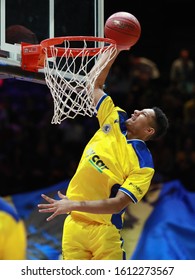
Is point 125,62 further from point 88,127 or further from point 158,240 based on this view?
point 158,240

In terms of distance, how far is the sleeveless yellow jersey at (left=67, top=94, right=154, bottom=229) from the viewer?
4410mm

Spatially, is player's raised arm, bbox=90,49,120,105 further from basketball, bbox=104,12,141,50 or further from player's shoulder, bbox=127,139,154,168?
player's shoulder, bbox=127,139,154,168

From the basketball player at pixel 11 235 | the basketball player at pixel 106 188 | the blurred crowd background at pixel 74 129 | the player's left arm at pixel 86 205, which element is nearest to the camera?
the player's left arm at pixel 86 205

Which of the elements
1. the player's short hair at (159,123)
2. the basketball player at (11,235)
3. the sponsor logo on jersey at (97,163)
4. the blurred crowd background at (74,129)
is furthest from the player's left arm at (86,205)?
the blurred crowd background at (74,129)

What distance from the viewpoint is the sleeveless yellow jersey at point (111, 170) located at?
441 centimetres

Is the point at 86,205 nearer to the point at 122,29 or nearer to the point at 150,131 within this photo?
the point at 150,131

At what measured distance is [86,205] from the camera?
4.23 metres

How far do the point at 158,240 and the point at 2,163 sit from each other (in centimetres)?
266

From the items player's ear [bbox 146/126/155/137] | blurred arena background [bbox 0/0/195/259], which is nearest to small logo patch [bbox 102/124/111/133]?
player's ear [bbox 146/126/155/137]

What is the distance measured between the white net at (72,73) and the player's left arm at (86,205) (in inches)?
26.6

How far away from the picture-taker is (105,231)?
442 centimetres

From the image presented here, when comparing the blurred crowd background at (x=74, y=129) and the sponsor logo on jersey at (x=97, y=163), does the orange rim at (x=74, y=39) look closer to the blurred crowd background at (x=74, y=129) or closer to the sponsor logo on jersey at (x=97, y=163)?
the sponsor logo on jersey at (x=97, y=163)

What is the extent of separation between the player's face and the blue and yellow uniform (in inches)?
3.4

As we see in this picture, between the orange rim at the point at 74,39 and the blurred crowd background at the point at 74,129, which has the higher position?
Result: the orange rim at the point at 74,39
